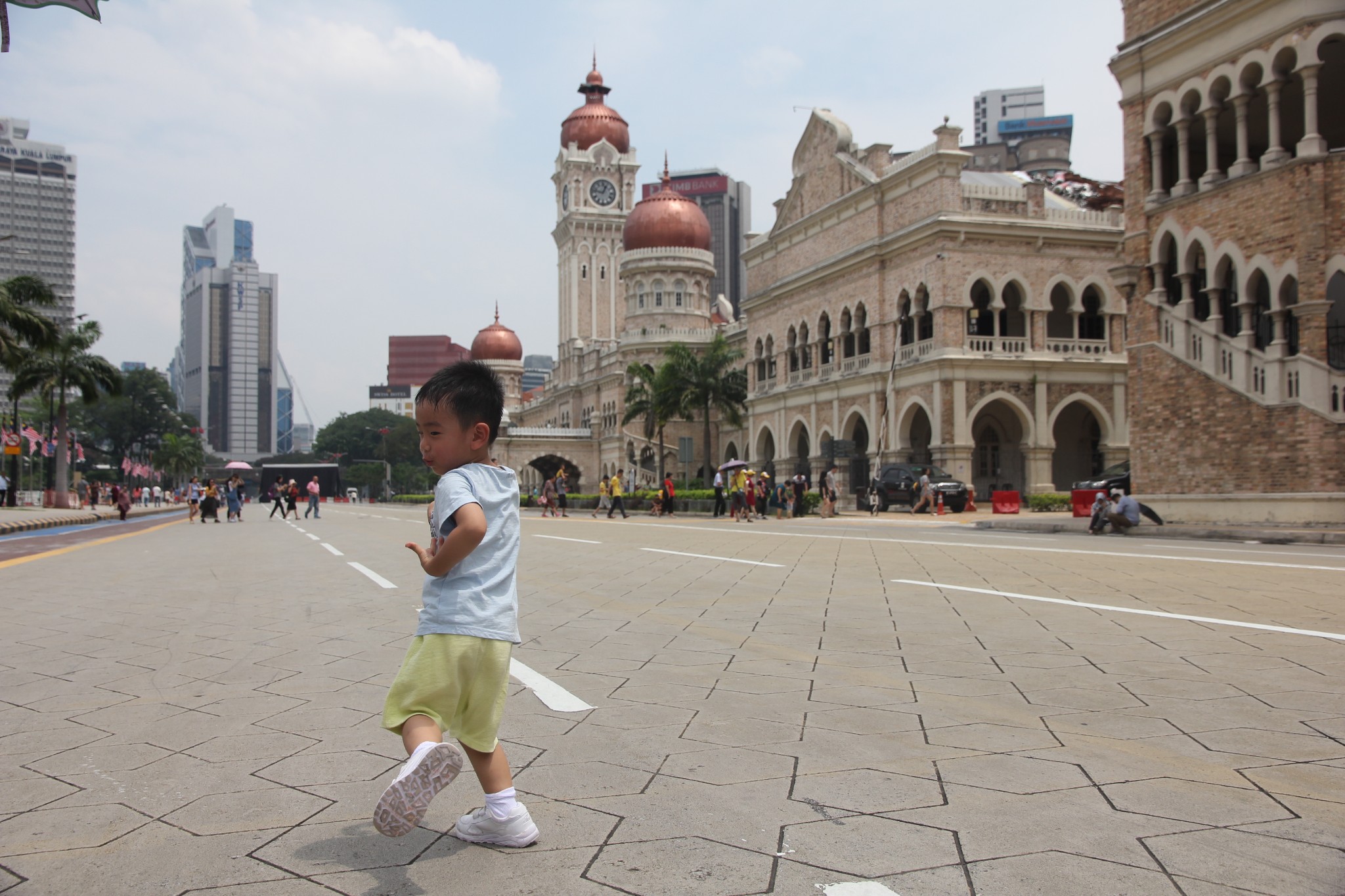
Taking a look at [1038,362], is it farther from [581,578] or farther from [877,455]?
[581,578]

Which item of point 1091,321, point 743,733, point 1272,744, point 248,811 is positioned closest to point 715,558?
point 743,733

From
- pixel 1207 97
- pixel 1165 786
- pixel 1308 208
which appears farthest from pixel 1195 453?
pixel 1165 786

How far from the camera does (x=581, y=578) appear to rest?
11.6m

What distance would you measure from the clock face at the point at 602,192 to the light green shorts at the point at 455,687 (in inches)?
3463

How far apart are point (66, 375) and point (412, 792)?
2015 inches

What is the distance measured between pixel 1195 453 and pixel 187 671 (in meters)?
19.9

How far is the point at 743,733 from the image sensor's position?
15.1 ft

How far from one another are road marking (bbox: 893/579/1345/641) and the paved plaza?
6cm

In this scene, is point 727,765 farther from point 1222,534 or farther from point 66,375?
point 66,375

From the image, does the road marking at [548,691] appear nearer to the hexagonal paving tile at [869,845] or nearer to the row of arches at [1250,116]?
the hexagonal paving tile at [869,845]

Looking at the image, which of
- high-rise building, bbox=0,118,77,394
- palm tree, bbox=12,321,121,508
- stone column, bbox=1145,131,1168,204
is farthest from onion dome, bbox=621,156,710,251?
high-rise building, bbox=0,118,77,394

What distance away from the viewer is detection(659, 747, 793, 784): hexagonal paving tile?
394 cm

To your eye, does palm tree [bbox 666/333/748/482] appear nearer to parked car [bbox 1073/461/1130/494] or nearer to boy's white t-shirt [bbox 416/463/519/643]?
parked car [bbox 1073/461/1130/494]

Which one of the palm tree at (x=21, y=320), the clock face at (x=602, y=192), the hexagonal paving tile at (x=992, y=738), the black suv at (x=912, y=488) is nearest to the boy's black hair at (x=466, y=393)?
the hexagonal paving tile at (x=992, y=738)
